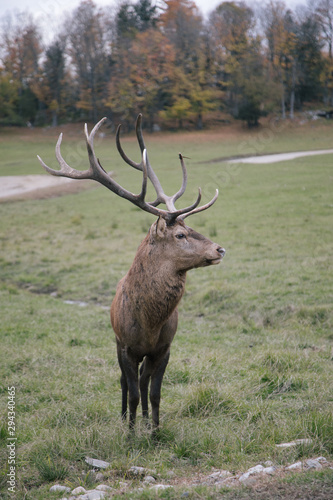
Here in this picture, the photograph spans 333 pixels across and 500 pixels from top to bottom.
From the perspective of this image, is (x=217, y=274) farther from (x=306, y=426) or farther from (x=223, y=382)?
(x=306, y=426)

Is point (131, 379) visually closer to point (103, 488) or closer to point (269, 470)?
point (103, 488)

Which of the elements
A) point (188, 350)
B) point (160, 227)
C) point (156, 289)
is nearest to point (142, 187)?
point (160, 227)

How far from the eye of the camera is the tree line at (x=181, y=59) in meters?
25.4

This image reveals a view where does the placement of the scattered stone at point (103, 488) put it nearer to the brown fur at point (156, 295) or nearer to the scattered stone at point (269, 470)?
the brown fur at point (156, 295)

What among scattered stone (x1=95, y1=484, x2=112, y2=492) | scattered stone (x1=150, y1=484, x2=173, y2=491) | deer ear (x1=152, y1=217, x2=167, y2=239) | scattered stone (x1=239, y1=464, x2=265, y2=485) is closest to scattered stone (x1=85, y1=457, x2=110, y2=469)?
scattered stone (x1=95, y1=484, x2=112, y2=492)

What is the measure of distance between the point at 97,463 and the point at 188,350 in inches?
116

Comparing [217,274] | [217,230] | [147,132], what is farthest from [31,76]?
[217,274]

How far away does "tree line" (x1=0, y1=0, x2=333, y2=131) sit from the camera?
83.3ft

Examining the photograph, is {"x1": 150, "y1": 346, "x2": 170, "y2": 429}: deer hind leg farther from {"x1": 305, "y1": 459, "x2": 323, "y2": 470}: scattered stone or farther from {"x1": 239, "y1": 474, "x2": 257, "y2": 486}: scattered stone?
{"x1": 305, "y1": 459, "x2": 323, "y2": 470}: scattered stone

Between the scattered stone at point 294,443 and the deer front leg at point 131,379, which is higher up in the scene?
the deer front leg at point 131,379

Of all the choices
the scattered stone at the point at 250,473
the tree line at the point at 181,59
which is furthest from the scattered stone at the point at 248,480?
the tree line at the point at 181,59

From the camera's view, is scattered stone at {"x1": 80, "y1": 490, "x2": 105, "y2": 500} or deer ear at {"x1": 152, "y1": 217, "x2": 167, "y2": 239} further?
deer ear at {"x1": 152, "y1": 217, "x2": 167, "y2": 239}

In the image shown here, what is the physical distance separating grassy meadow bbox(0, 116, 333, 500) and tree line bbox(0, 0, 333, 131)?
12.5 metres

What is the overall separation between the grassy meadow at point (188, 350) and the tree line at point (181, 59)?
1247 centimetres
